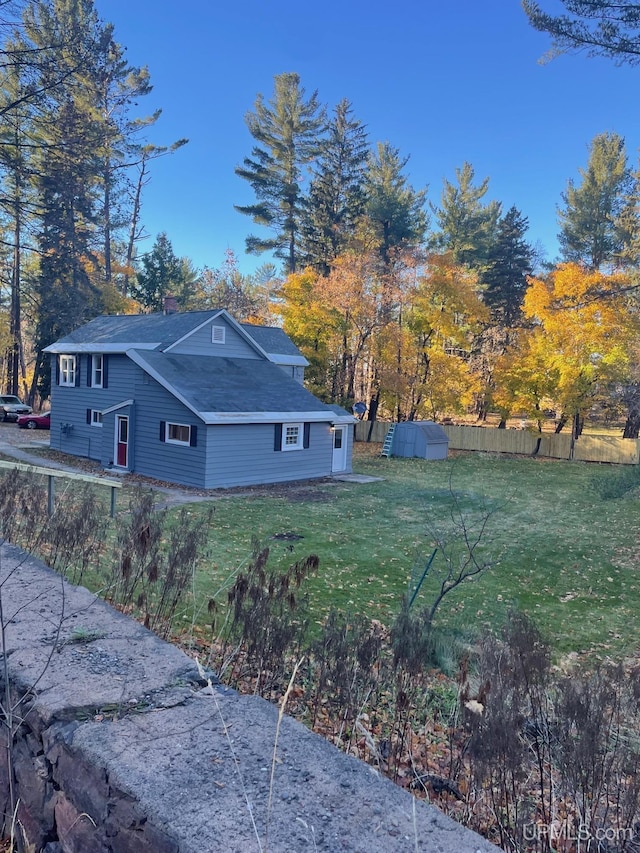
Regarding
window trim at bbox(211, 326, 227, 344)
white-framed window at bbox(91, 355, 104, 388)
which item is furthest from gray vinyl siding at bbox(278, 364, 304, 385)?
white-framed window at bbox(91, 355, 104, 388)

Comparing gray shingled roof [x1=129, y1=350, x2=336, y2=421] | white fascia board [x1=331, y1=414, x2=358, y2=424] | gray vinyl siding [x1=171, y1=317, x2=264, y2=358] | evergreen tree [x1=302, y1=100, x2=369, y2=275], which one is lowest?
white fascia board [x1=331, y1=414, x2=358, y2=424]

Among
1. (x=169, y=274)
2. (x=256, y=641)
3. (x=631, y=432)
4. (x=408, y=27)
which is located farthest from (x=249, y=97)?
(x=256, y=641)

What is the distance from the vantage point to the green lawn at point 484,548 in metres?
7.69

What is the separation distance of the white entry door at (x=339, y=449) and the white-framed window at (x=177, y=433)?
18.6 feet

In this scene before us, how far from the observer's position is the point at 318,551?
33.8 ft

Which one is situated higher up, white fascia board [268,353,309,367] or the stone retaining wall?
white fascia board [268,353,309,367]

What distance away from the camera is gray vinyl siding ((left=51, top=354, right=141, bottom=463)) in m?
19.0

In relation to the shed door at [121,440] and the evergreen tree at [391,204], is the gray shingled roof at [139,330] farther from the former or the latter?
the evergreen tree at [391,204]

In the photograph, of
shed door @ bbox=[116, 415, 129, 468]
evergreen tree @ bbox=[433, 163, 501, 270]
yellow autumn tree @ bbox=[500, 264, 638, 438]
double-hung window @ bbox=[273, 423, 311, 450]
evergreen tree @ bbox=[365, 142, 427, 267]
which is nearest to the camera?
double-hung window @ bbox=[273, 423, 311, 450]

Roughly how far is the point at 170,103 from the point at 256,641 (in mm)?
37823

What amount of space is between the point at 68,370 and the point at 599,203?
30158 mm

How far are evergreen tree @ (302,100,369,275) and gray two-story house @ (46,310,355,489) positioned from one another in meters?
17.9

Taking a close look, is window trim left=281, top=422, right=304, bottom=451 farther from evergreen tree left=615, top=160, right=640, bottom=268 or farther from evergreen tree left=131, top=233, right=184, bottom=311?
evergreen tree left=615, top=160, right=640, bottom=268

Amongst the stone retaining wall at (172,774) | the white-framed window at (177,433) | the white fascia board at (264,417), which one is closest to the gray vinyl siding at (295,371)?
the white fascia board at (264,417)
